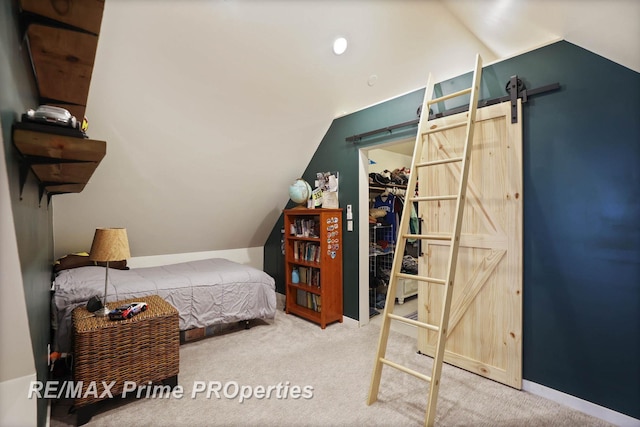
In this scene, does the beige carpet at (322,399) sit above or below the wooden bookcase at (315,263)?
below

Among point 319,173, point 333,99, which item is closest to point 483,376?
point 319,173

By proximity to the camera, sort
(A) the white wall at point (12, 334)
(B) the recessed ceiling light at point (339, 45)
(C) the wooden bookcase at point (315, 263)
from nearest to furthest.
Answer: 1. (A) the white wall at point (12, 334)
2. (B) the recessed ceiling light at point (339, 45)
3. (C) the wooden bookcase at point (315, 263)

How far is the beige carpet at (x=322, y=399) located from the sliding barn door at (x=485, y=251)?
21cm

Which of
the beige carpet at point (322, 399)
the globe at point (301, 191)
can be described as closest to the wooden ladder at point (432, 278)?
the beige carpet at point (322, 399)

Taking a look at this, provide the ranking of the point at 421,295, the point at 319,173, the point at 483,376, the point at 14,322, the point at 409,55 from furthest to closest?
the point at 319,173, the point at 409,55, the point at 421,295, the point at 483,376, the point at 14,322

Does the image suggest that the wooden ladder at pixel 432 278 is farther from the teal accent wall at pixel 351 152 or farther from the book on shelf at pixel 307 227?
the book on shelf at pixel 307 227

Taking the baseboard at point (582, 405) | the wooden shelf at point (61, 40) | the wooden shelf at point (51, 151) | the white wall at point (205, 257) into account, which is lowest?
the baseboard at point (582, 405)

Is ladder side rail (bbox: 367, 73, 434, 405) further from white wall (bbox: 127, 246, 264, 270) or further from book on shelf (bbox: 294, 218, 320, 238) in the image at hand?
white wall (bbox: 127, 246, 264, 270)

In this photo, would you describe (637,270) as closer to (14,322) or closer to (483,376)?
(483,376)

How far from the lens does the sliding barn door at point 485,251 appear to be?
2.18m

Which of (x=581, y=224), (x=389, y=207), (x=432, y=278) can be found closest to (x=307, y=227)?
(x=389, y=207)

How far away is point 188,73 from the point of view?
8.02 feet

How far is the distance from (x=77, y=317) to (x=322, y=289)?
6.83 feet

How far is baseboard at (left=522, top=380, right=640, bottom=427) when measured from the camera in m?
1.77
